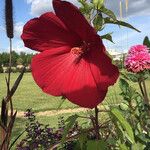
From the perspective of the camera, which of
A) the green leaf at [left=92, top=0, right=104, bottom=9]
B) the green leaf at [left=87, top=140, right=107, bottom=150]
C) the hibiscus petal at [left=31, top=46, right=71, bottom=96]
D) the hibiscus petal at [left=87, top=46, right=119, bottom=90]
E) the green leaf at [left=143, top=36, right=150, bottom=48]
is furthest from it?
the green leaf at [left=143, top=36, right=150, bottom=48]

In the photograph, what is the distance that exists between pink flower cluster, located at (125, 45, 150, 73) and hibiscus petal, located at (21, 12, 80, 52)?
0.68m

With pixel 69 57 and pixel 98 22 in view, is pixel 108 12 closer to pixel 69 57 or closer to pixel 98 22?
pixel 98 22

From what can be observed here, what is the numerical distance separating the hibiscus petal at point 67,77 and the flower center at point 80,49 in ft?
0.06

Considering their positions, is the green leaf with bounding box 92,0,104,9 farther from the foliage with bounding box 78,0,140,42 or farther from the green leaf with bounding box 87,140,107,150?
the green leaf with bounding box 87,140,107,150

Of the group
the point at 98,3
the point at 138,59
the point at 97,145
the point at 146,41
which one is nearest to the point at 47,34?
the point at 98,3

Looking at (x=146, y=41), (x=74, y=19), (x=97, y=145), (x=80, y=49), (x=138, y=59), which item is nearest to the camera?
(x=74, y=19)

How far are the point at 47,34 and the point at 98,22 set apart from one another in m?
0.17

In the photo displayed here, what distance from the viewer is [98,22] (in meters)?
1.55

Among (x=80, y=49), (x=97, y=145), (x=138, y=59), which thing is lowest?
(x=97, y=145)

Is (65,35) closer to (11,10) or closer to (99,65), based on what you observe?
(99,65)

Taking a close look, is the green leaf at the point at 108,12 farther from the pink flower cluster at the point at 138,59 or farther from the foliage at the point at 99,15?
the pink flower cluster at the point at 138,59

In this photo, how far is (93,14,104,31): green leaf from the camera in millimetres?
1538

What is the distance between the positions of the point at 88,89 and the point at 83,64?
13 centimetres

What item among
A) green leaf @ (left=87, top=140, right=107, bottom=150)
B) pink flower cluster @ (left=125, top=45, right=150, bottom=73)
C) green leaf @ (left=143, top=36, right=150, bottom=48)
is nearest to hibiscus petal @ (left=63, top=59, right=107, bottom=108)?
green leaf @ (left=87, top=140, right=107, bottom=150)
